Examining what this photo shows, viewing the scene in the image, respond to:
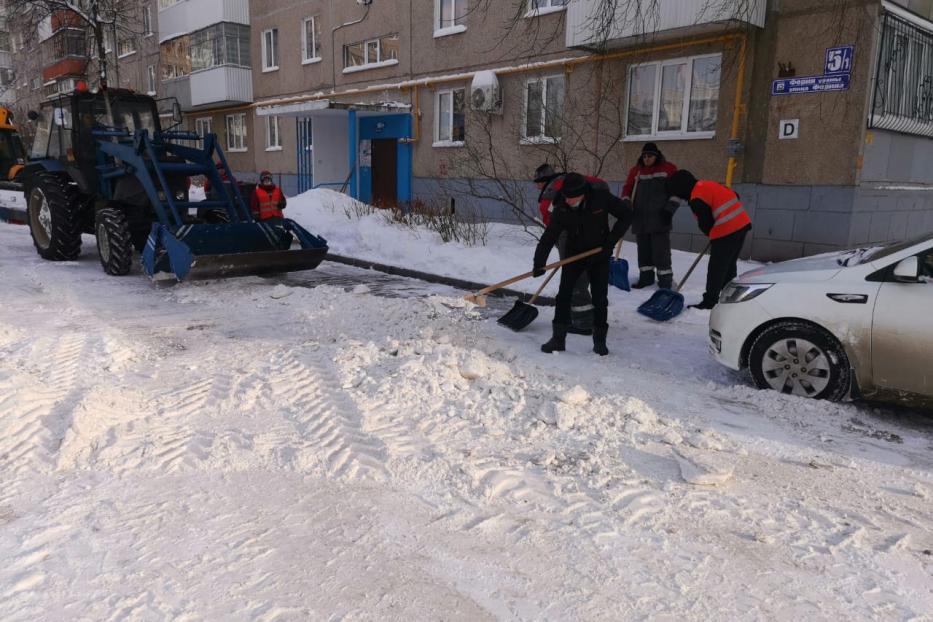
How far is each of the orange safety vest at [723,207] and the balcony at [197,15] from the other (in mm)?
20937

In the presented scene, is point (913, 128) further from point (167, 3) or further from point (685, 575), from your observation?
point (167, 3)

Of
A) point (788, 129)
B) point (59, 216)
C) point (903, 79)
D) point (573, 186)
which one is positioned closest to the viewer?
point (573, 186)

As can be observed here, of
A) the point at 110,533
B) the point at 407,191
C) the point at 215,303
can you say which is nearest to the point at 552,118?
the point at 407,191

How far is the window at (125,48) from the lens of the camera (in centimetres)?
2935

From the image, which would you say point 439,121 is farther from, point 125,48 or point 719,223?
point 125,48

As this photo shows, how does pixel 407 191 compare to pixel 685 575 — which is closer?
pixel 685 575

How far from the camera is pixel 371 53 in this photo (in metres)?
19.1

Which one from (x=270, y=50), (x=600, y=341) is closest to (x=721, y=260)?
(x=600, y=341)

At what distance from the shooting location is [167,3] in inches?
1055

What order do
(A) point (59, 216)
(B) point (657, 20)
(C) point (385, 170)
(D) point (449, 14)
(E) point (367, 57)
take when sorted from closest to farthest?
(A) point (59, 216)
(B) point (657, 20)
(D) point (449, 14)
(E) point (367, 57)
(C) point (385, 170)

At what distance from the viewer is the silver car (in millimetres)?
4297

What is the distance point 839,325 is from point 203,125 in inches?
1068

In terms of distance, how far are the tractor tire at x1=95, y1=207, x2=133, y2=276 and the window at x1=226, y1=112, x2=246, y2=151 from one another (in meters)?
16.6

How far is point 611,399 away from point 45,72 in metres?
42.5
